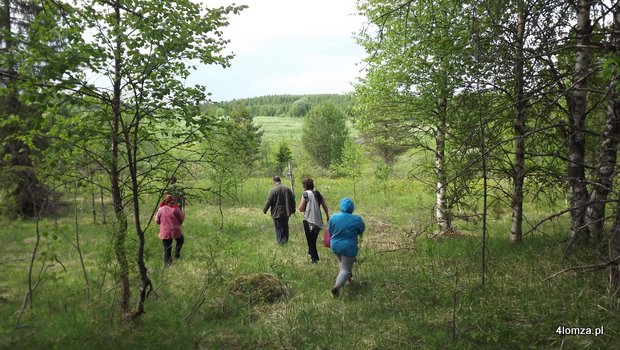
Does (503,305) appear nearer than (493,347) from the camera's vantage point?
No

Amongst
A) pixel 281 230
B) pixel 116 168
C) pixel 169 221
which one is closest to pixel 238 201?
pixel 116 168

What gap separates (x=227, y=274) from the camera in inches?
282

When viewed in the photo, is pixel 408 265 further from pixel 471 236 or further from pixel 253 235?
pixel 253 235

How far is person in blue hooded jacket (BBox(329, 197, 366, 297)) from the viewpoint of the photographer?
241 inches

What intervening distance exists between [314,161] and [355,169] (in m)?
26.5

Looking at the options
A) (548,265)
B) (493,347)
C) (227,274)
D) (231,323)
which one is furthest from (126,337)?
(548,265)

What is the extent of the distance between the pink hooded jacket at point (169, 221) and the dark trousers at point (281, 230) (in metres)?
2.65

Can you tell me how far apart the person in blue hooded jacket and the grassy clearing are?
12.4 inches

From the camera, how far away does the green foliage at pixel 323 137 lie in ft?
164

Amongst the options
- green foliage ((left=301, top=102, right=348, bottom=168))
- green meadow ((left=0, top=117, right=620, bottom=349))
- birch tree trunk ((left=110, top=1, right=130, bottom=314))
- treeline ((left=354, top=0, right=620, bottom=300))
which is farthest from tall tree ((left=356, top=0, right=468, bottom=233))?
green foliage ((left=301, top=102, right=348, bottom=168))

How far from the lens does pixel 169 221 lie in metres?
8.55

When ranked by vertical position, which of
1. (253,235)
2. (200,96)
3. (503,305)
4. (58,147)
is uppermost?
(200,96)

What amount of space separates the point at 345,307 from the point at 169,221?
15.8ft

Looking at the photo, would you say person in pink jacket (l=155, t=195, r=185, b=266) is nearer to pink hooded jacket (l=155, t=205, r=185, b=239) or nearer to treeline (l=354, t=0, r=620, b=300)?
pink hooded jacket (l=155, t=205, r=185, b=239)
